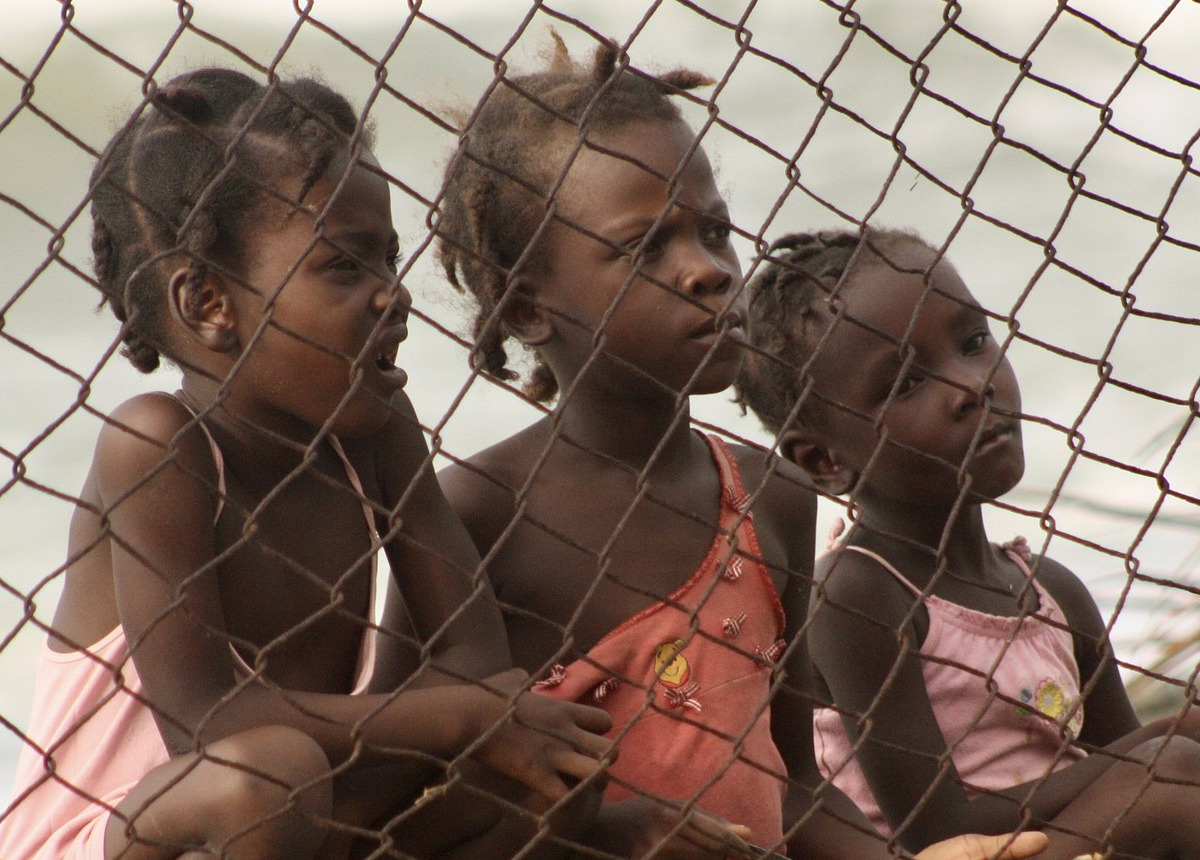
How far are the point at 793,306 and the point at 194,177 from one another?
4.23ft

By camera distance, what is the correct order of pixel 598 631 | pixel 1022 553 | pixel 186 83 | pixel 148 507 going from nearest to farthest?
pixel 148 507 → pixel 186 83 → pixel 598 631 → pixel 1022 553

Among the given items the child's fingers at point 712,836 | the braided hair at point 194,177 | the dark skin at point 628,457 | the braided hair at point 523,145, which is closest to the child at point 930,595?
the dark skin at point 628,457

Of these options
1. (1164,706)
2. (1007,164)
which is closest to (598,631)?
(1164,706)

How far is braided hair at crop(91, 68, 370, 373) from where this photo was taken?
2.33 m

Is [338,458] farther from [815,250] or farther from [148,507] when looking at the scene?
[815,250]

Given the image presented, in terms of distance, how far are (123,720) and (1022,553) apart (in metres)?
1.81

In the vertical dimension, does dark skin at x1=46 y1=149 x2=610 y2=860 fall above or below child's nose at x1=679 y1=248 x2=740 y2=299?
below

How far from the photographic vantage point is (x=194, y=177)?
2.35 m

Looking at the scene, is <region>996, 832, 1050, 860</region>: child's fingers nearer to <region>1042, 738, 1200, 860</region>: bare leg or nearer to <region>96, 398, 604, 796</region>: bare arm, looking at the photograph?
<region>1042, 738, 1200, 860</region>: bare leg

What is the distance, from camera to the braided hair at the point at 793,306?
317 centimetres

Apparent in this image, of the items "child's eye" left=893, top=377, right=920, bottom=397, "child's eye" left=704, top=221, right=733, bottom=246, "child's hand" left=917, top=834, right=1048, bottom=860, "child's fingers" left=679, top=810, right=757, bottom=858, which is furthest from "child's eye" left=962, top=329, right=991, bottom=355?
"child's fingers" left=679, top=810, right=757, bottom=858

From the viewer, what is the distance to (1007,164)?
6.95 m

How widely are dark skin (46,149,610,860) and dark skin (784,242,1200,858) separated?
27.0 inches

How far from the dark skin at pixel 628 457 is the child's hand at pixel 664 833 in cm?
2
